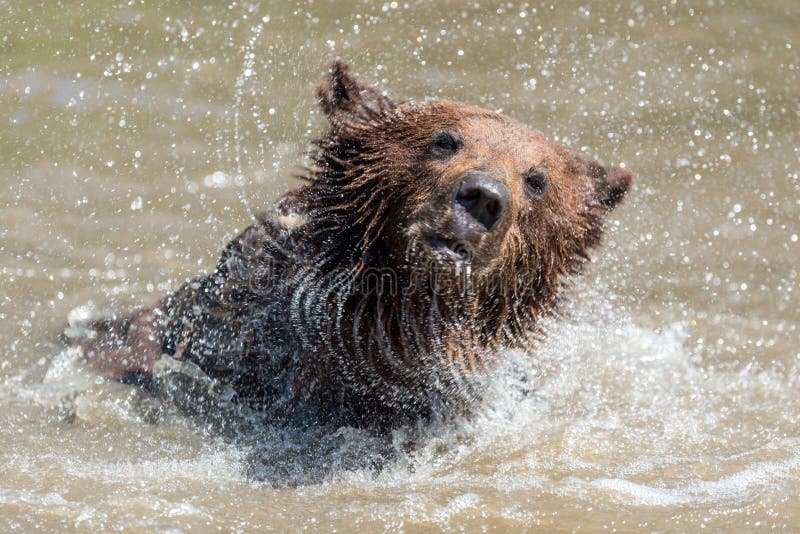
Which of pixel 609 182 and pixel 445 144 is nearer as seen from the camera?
pixel 445 144

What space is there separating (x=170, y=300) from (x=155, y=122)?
8.70 feet

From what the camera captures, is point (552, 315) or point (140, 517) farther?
point (552, 315)

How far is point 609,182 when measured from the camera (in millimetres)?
5059

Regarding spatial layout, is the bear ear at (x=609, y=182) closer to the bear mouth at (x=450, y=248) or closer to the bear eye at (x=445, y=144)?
the bear eye at (x=445, y=144)

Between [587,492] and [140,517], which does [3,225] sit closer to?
[140,517]

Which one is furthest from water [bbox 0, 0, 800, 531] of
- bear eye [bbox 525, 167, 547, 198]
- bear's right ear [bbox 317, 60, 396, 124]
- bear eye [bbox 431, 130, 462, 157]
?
bear eye [bbox 431, 130, 462, 157]

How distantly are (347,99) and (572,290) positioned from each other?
144cm

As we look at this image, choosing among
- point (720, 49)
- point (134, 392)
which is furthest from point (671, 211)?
point (134, 392)

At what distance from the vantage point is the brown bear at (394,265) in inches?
167

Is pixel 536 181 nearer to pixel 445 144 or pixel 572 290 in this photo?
pixel 445 144

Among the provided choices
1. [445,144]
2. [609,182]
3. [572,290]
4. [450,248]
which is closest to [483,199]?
[450,248]

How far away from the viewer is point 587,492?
4.42 m

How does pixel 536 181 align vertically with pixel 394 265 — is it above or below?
above

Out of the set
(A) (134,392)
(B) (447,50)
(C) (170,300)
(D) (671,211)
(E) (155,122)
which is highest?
(B) (447,50)
